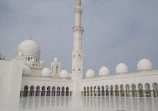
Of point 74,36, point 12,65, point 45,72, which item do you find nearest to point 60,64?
point 45,72

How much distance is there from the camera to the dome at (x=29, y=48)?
31.1 metres

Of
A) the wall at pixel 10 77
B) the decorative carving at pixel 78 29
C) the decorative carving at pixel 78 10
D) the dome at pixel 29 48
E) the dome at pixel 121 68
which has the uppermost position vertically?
the decorative carving at pixel 78 10

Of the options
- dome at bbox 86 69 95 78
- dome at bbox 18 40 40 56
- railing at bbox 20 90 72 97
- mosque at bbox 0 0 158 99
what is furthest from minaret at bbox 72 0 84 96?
dome at bbox 18 40 40 56

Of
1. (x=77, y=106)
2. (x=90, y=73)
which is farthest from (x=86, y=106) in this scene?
(x=90, y=73)

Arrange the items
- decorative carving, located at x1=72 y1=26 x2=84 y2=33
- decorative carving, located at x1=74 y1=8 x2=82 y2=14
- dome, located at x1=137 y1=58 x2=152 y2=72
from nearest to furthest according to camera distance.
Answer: dome, located at x1=137 y1=58 x2=152 y2=72 → decorative carving, located at x1=72 y1=26 x2=84 y2=33 → decorative carving, located at x1=74 y1=8 x2=82 y2=14

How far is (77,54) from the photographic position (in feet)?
89.4

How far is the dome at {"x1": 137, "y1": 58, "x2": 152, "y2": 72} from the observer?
20031 millimetres

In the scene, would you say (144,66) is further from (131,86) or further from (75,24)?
(75,24)

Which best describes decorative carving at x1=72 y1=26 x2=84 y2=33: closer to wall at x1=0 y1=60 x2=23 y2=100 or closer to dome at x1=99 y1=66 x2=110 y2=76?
dome at x1=99 y1=66 x2=110 y2=76

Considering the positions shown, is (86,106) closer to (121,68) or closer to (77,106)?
(77,106)

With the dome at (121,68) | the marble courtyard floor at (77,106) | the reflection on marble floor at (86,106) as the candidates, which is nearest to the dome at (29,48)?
the dome at (121,68)

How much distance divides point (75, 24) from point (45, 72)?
430 inches

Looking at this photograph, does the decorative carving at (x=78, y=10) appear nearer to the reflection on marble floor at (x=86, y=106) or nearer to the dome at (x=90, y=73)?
the dome at (x=90, y=73)

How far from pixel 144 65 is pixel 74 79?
41.1 feet
